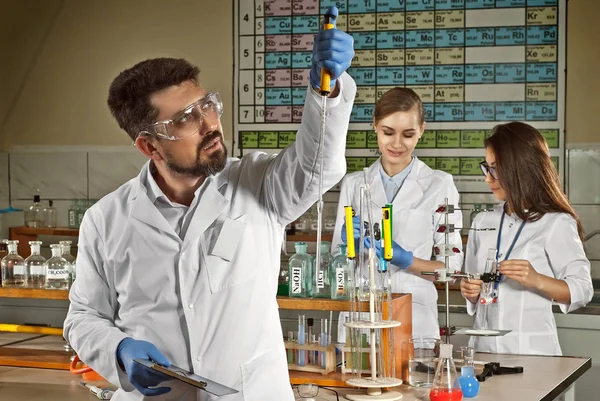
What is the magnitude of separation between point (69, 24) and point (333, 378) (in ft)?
12.1

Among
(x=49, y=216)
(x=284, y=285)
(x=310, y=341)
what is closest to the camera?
(x=310, y=341)

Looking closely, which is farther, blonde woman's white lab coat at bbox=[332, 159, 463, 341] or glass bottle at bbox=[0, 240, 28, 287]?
blonde woman's white lab coat at bbox=[332, 159, 463, 341]

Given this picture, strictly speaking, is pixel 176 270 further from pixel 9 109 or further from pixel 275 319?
pixel 9 109

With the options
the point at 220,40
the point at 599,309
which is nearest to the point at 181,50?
the point at 220,40

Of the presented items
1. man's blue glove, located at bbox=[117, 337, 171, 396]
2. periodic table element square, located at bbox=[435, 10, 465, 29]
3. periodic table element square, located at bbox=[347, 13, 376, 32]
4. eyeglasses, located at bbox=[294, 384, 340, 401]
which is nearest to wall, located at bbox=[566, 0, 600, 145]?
periodic table element square, located at bbox=[435, 10, 465, 29]

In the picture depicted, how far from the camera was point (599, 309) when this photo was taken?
3.93 metres

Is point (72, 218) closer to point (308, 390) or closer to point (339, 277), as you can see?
point (339, 277)

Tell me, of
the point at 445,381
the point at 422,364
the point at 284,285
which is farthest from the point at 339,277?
the point at 445,381

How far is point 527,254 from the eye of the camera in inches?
120

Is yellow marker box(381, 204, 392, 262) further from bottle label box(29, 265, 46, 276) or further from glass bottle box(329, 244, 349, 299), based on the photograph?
bottle label box(29, 265, 46, 276)

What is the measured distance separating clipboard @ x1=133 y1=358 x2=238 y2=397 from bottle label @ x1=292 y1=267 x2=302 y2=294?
79 cm

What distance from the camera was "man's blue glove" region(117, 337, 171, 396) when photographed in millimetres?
1821

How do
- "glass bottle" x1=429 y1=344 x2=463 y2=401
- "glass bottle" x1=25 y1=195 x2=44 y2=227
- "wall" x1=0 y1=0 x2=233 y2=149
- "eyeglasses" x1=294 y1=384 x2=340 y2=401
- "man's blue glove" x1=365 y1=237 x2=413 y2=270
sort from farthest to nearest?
1. "glass bottle" x1=25 y1=195 x2=44 y2=227
2. "wall" x1=0 y1=0 x2=233 y2=149
3. "man's blue glove" x1=365 y1=237 x2=413 y2=270
4. "eyeglasses" x1=294 y1=384 x2=340 y2=401
5. "glass bottle" x1=429 y1=344 x2=463 y2=401

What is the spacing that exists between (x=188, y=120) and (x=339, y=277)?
805mm
